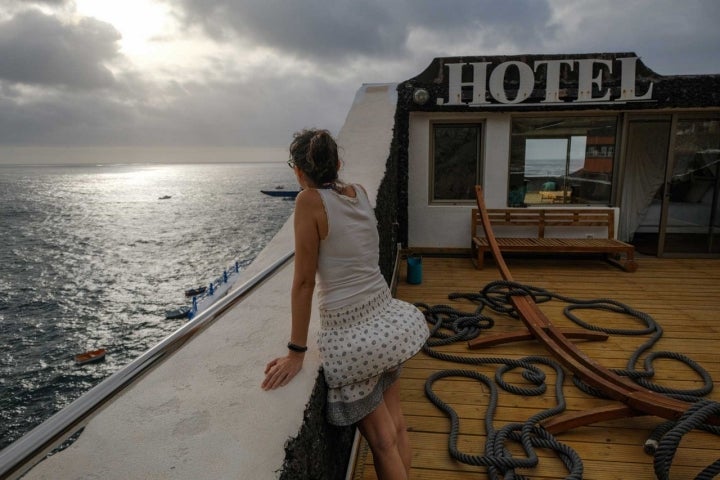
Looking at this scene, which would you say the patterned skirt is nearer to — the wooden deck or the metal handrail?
the metal handrail

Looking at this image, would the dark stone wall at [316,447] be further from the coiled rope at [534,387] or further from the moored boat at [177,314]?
the moored boat at [177,314]

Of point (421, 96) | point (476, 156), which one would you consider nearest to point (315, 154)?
point (421, 96)

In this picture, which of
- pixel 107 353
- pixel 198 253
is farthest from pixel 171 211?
pixel 107 353

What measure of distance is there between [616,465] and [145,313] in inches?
1547

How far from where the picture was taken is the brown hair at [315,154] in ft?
5.14

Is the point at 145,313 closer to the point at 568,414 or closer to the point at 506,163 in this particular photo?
the point at 506,163

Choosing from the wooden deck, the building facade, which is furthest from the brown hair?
the building facade

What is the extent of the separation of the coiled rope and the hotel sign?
3.11 metres

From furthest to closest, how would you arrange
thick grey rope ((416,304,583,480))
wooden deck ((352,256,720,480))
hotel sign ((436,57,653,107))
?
hotel sign ((436,57,653,107)) → wooden deck ((352,256,720,480)) → thick grey rope ((416,304,583,480))

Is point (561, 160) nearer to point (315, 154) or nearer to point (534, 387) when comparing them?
point (534, 387)

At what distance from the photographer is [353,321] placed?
5.29 feet

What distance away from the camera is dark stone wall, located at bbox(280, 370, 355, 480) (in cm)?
116

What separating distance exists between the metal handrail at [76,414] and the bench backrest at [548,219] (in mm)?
6071

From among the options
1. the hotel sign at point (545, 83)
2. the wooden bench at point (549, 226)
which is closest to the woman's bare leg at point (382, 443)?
the wooden bench at point (549, 226)
